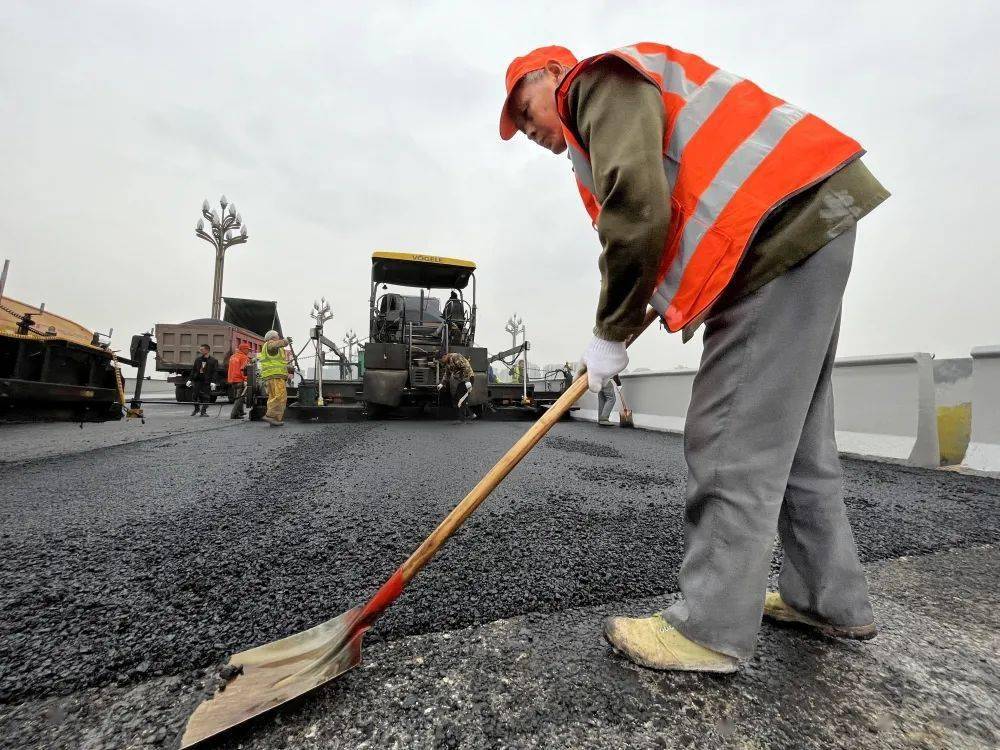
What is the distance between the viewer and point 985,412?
334cm

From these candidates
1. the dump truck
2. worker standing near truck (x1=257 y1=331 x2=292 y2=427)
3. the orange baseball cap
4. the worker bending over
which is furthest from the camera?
the dump truck

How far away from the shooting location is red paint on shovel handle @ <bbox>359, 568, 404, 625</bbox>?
1077mm

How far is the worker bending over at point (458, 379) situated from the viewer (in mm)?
7668

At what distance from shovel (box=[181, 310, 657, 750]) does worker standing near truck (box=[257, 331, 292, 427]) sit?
22.1ft

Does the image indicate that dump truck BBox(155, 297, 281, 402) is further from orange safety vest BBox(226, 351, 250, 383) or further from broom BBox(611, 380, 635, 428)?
broom BBox(611, 380, 635, 428)

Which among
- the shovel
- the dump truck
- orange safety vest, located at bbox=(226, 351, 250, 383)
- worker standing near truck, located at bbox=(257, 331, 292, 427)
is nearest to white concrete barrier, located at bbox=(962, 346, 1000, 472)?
the shovel

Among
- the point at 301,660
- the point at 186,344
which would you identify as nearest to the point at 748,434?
the point at 301,660

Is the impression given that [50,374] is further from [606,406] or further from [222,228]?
[222,228]

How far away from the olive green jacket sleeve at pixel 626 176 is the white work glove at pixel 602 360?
0.14 m

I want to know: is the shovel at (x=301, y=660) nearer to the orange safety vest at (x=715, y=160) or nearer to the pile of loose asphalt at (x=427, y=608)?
the pile of loose asphalt at (x=427, y=608)

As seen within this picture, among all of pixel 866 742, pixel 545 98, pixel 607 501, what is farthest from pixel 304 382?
pixel 866 742

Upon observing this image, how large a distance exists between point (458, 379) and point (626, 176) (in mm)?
6805

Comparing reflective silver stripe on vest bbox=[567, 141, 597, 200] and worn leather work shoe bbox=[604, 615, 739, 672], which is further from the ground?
reflective silver stripe on vest bbox=[567, 141, 597, 200]

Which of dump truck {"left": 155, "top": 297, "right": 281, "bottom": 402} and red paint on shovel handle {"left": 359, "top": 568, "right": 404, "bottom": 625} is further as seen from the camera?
dump truck {"left": 155, "top": 297, "right": 281, "bottom": 402}
